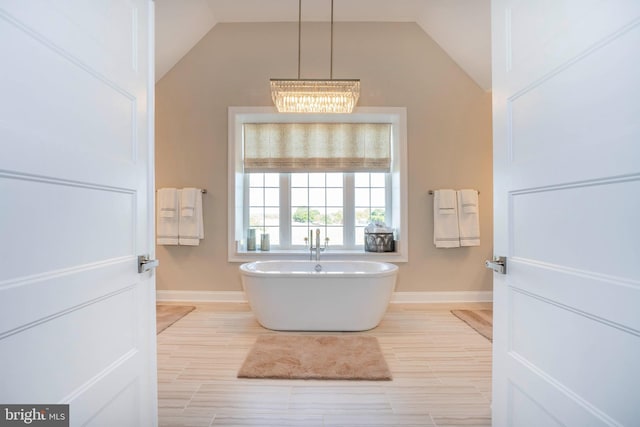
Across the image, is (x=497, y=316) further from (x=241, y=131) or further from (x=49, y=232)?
(x=241, y=131)

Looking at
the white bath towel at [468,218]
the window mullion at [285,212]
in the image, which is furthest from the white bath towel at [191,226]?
the white bath towel at [468,218]

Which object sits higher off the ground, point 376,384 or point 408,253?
point 408,253

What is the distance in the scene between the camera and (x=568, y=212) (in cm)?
91

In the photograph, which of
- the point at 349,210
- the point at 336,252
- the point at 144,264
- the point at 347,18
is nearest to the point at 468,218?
the point at 349,210

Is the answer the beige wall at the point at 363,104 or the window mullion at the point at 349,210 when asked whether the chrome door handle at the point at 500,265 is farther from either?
the window mullion at the point at 349,210

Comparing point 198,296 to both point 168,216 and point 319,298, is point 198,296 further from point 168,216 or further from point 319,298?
point 319,298

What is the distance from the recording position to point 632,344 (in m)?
0.72

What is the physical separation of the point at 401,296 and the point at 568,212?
2867mm

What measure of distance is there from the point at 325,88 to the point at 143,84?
1.81m

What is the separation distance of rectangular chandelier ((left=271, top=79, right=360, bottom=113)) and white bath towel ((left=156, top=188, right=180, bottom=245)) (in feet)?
5.54

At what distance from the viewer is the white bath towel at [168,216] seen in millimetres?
3525

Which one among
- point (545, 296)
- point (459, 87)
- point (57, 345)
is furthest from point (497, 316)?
point (459, 87)

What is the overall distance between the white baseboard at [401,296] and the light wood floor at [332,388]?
807mm

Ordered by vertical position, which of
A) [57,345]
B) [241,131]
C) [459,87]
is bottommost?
[57,345]
